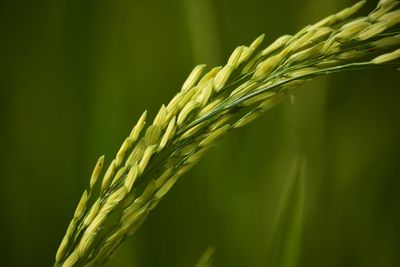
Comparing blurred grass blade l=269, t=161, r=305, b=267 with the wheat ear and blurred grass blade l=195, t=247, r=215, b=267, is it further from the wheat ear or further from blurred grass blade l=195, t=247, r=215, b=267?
the wheat ear

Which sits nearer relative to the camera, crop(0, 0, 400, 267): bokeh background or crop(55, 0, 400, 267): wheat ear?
crop(55, 0, 400, 267): wheat ear

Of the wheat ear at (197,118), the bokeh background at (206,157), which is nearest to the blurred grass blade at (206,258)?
the bokeh background at (206,157)

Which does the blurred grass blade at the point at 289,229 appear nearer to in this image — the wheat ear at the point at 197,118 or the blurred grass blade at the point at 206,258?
the blurred grass blade at the point at 206,258

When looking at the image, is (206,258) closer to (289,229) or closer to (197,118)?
(289,229)

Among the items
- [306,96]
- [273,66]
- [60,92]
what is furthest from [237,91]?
[60,92]

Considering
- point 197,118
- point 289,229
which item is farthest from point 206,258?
point 197,118

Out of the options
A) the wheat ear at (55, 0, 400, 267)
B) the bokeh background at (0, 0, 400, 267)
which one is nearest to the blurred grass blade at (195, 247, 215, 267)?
the bokeh background at (0, 0, 400, 267)
